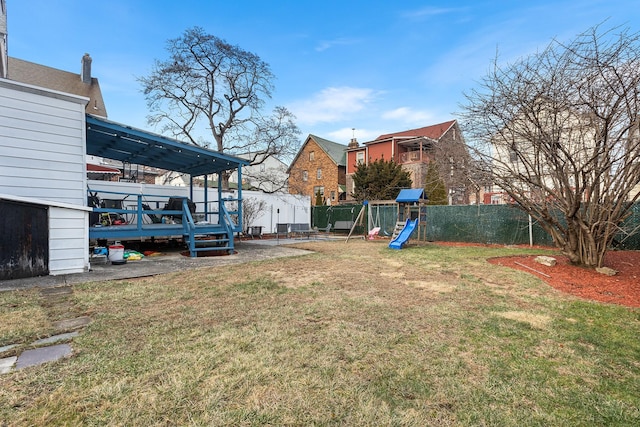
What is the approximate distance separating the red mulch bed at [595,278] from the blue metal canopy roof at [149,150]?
8.19m

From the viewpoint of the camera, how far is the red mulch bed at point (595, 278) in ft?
15.3

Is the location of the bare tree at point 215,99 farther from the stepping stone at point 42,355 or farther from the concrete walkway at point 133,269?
the stepping stone at point 42,355

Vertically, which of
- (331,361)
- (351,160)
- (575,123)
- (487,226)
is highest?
(351,160)

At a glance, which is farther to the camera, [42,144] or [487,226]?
[487,226]

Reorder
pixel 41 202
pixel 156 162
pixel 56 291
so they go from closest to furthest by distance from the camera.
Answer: pixel 56 291 → pixel 41 202 → pixel 156 162

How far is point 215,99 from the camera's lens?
16.9m

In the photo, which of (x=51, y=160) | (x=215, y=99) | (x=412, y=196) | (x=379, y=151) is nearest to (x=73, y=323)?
(x=51, y=160)

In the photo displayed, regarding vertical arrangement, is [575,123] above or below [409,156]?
below

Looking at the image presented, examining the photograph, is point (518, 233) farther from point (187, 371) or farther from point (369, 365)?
point (187, 371)

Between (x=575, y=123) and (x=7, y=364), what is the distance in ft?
28.3

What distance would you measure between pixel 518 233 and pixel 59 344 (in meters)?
13.2

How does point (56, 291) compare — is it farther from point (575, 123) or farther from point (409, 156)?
point (409, 156)

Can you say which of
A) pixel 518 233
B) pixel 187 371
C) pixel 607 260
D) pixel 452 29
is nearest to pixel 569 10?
pixel 452 29

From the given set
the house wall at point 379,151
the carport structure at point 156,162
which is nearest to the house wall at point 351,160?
the house wall at point 379,151
